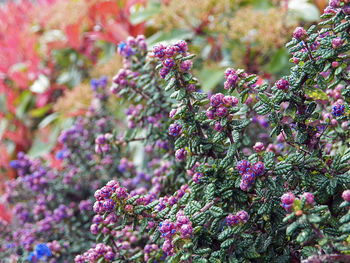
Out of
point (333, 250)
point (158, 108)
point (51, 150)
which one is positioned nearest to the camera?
point (333, 250)

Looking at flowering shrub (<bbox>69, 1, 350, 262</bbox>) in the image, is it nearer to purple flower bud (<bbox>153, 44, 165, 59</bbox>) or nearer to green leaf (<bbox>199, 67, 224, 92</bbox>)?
purple flower bud (<bbox>153, 44, 165, 59</bbox>)

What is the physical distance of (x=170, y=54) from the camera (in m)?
0.58

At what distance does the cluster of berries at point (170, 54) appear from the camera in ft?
1.90

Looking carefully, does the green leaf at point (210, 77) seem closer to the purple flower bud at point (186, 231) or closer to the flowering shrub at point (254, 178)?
the flowering shrub at point (254, 178)

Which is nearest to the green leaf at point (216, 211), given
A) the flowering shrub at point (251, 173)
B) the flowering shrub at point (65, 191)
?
the flowering shrub at point (251, 173)

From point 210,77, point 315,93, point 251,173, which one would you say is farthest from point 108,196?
point 210,77

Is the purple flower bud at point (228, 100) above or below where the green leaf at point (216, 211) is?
above

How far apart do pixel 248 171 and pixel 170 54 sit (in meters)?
0.22

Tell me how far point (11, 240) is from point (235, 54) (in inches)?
42.6

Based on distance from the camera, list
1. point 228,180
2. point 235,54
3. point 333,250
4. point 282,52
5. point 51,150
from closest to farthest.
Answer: point 333,250 < point 228,180 < point 282,52 < point 235,54 < point 51,150

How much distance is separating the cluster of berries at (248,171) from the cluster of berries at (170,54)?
0.61 feet

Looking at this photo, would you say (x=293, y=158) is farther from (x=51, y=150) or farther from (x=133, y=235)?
(x=51, y=150)

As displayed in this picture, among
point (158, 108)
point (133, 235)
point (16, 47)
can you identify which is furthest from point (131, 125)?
point (16, 47)

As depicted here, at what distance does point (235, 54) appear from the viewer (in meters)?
1.52
